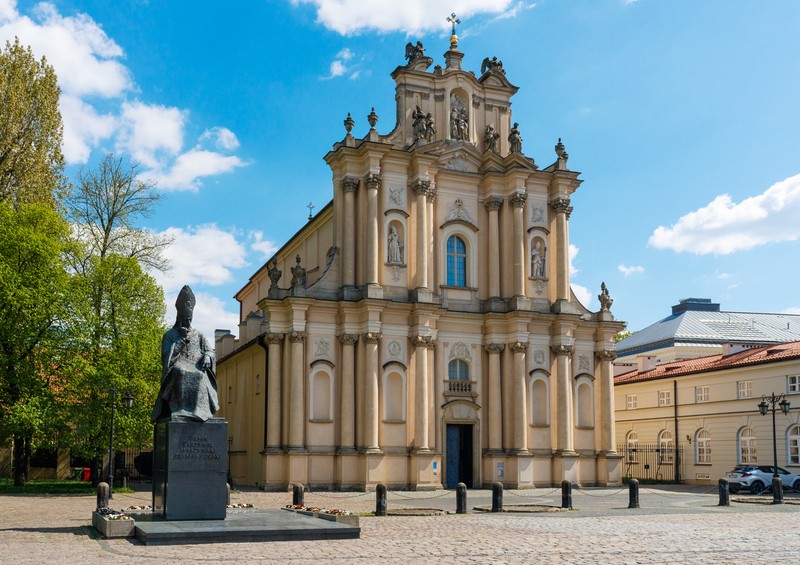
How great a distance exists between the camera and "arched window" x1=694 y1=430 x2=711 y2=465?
48.9 m

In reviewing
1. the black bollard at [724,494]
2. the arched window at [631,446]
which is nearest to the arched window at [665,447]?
the arched window at [631,446]

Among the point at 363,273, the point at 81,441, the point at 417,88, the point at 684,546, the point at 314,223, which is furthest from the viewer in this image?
the point at 314,223

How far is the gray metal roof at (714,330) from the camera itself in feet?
245

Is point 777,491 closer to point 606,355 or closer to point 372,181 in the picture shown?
point 606,355

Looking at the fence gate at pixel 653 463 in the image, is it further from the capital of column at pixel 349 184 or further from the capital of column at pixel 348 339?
the capital of column at pixel 349 184

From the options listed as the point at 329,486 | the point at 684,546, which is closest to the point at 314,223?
the point at 329,486

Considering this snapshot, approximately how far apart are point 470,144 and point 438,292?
A: 24.4 ft

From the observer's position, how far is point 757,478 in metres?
39.3

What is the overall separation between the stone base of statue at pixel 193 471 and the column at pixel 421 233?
71.1 ft

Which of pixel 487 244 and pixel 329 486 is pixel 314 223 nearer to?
pixel 487 244

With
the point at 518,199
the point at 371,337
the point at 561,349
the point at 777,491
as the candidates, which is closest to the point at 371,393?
the point at 371,337

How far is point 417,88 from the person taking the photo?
137ft

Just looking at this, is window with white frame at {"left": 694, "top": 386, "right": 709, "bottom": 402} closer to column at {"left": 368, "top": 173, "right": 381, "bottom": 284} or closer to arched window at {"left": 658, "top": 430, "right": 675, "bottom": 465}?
arched window at {"left": 658, "top": 430, "right": 675, "bottom": 465}

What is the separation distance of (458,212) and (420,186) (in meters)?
2.94
